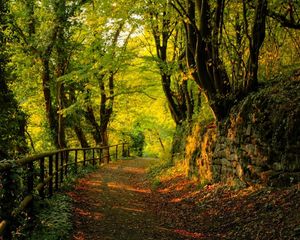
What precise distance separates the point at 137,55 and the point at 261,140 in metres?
13.4

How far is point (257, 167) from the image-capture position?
8.84m

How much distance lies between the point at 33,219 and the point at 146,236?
7.28 feet

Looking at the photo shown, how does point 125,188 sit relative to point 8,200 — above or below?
below

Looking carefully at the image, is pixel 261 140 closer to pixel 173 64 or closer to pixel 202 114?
pixel 202 114

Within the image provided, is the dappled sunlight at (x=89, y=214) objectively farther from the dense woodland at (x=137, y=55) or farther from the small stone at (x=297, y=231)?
the small stone at (x=297, y=231)

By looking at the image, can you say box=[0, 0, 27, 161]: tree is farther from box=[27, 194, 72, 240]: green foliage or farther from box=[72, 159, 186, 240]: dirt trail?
box=[27, 194, 72, 240]: green foliage

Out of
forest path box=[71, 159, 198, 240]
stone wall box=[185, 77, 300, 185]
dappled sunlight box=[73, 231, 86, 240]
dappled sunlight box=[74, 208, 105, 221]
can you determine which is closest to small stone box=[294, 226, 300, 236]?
stone wall box=[185, 77, 300, 185]

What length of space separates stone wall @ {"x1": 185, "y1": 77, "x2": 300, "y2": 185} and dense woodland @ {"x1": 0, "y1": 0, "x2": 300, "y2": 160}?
3.45 feet

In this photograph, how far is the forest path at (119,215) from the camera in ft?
24.5

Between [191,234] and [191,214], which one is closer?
[191,234]

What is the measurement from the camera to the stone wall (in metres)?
7.81

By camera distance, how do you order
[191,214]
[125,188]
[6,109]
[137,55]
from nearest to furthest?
[191,214]
[6,109]
[125,188]
[137,55]

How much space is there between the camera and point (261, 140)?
8.75 m

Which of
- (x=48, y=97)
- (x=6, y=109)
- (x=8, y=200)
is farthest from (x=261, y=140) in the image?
(x=48, y=97)
